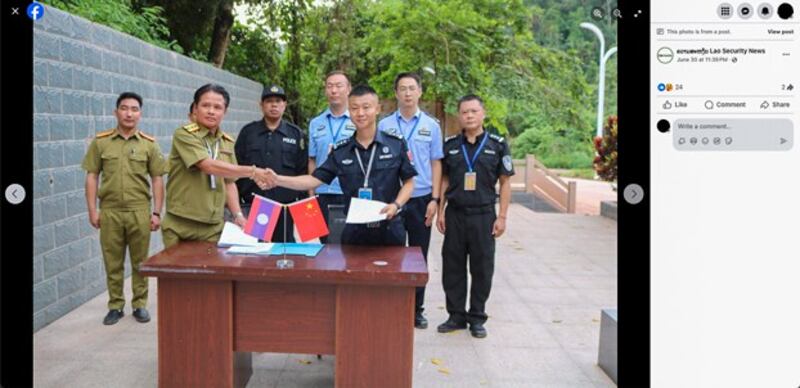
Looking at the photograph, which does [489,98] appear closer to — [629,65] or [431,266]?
[431,266]

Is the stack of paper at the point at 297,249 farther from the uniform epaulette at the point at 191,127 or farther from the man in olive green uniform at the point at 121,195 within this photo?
the man in olive green uniform at the point at 121,195

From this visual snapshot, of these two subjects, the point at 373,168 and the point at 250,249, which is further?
the point at 373,168

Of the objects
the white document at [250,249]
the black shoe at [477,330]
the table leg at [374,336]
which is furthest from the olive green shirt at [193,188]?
the black shoe at [477,330]

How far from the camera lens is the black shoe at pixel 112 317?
11.7 feet

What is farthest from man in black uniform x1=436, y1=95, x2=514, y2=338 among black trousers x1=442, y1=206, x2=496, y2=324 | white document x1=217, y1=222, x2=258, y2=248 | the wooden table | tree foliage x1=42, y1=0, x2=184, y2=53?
tree foliage x1=42, y1=0, x2=184, y2=53

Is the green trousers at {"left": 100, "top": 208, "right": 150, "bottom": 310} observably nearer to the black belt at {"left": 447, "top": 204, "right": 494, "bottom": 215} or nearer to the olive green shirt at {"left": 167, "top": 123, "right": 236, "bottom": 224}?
the olive green shirt at {"left": 167, "top": 123, "right": 236, "bottom": 224}

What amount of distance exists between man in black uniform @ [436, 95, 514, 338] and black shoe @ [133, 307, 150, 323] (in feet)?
5.73

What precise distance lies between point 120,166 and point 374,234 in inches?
65.1

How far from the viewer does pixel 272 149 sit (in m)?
4.05

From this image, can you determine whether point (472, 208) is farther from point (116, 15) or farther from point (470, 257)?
point (116, 15)

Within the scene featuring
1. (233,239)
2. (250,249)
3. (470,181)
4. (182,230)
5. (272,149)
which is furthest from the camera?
(272,149)

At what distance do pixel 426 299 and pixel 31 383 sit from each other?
327 centimetres

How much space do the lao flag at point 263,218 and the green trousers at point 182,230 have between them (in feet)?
3.33

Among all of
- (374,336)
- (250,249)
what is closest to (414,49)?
(250,249)
